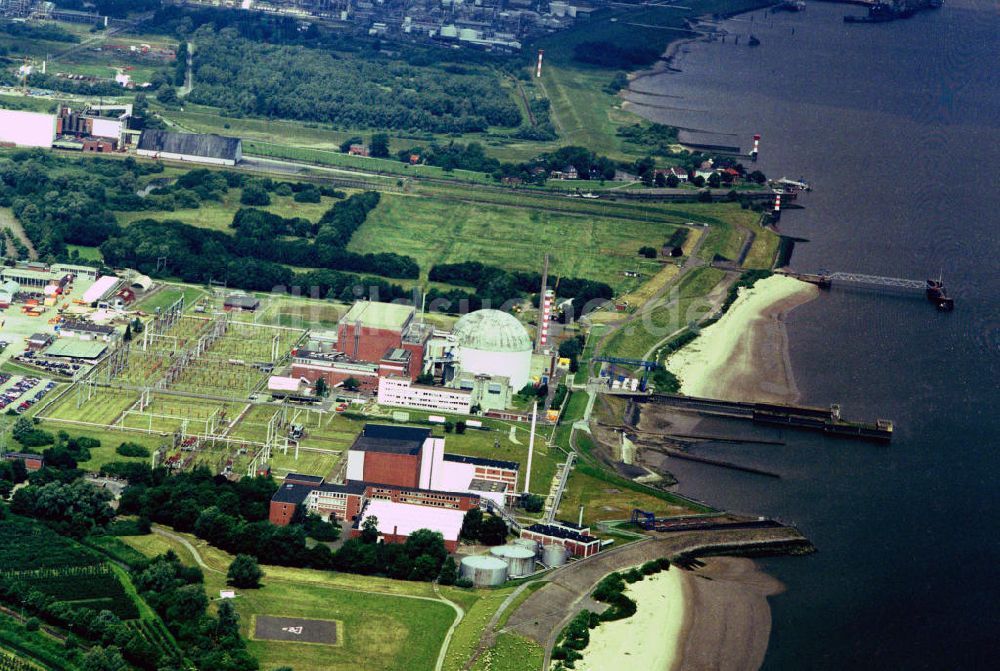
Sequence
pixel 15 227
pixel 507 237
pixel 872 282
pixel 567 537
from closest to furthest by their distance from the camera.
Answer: pixel 567 537, pixel 15 227, pixel 872 282, pixel 507 237

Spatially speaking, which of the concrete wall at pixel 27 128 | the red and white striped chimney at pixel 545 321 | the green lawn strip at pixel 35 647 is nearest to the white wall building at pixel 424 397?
the red and white striped chimney at pixel 545 321

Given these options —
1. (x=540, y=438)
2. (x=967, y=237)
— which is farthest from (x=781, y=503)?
(x=967, y=237)

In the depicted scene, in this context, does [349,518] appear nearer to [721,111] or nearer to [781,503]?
[781,503]

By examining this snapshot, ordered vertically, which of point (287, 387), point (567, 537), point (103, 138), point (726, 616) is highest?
point (103, 138)

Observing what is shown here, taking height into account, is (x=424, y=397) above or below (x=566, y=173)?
below

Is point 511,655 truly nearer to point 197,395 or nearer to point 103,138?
point 197,395

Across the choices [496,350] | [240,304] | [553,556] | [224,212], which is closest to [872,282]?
[496,350]
